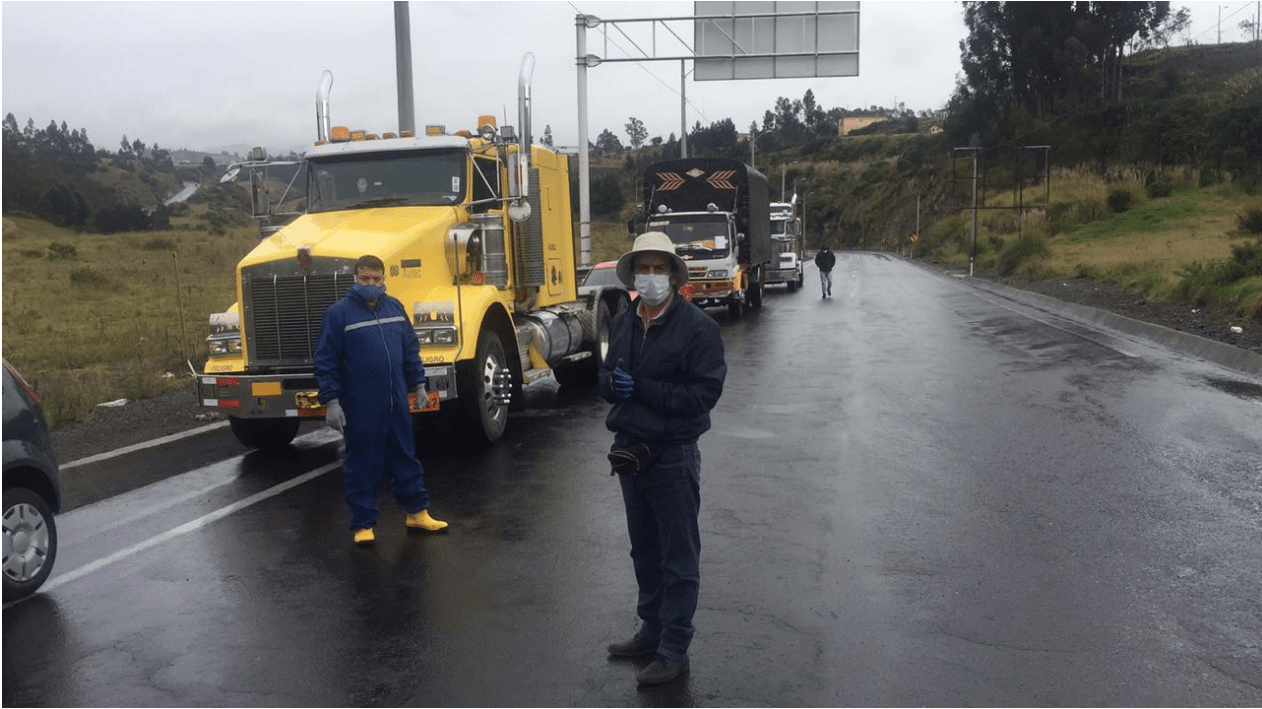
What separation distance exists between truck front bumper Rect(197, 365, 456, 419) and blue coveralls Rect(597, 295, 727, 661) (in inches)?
173

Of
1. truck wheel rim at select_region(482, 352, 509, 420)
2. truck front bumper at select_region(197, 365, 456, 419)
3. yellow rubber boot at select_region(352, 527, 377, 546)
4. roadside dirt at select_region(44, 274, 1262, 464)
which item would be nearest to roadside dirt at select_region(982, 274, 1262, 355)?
roadside dirt at select_region(44, 274, 1262, 464)

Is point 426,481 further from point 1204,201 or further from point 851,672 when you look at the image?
point 1204,201

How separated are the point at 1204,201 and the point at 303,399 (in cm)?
6307

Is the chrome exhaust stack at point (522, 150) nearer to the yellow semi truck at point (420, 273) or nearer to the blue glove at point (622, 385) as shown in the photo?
the yellow semi truck at point (420, 273)

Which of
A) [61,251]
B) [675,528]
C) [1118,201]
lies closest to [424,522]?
[675,528]

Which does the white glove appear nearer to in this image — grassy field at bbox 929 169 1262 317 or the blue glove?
the blue glove

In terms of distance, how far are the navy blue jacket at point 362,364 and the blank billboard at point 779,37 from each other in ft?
72.0

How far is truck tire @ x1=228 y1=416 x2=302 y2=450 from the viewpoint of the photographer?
10070 mm

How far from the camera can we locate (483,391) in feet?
32.5

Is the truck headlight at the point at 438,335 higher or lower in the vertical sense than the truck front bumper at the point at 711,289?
higher

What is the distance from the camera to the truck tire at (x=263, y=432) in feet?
→ 33.0

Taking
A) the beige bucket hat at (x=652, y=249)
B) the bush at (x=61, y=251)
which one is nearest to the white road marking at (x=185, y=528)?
the beige bucket hat at (x=652, y=249)

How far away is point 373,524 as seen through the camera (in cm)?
716

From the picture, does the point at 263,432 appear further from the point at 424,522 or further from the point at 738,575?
the point at 738,575
